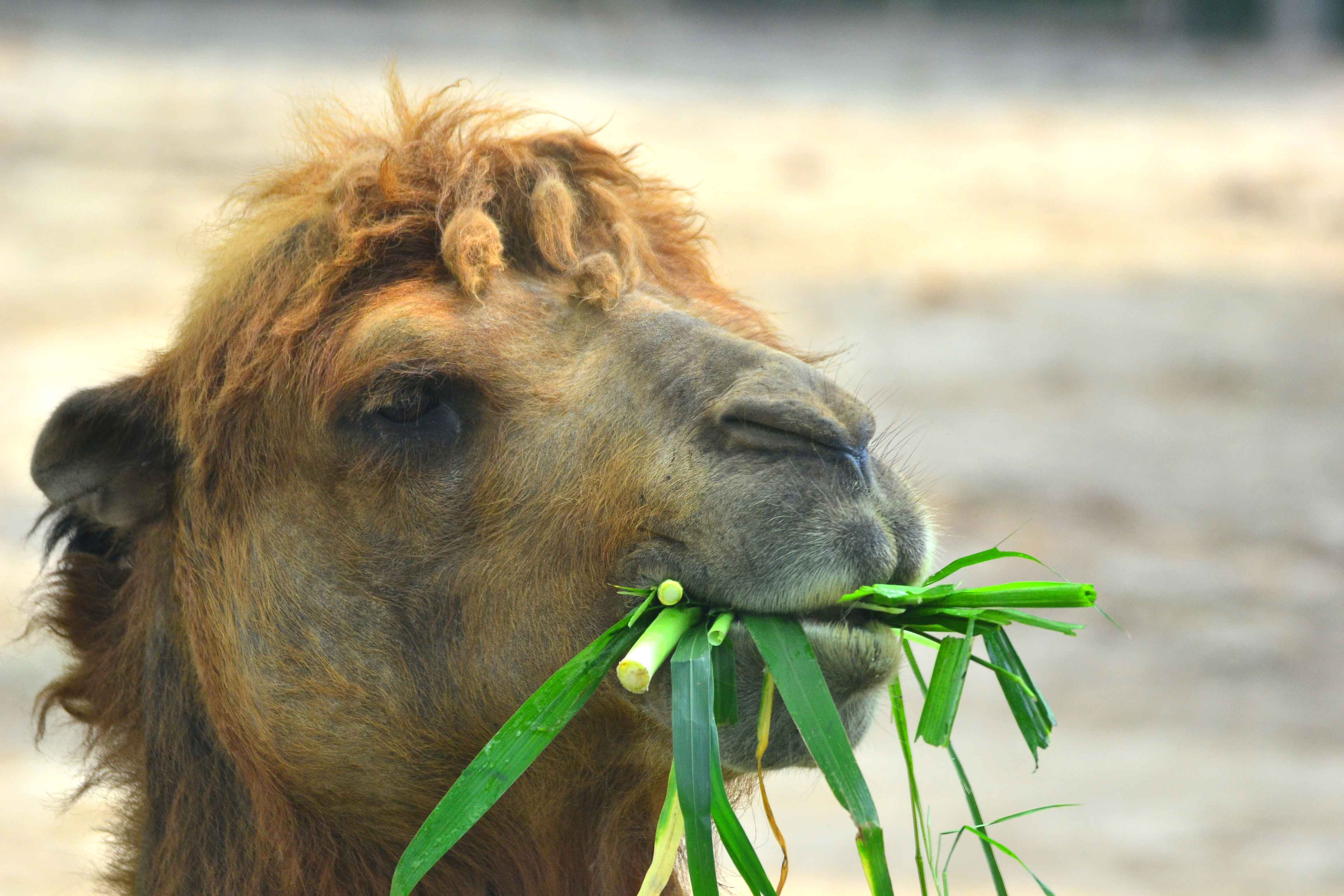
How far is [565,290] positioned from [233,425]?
90 cm

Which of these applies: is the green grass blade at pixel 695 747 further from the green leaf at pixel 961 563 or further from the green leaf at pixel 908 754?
the green leaf at pixel 961 563

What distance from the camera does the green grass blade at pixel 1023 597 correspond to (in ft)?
9.27

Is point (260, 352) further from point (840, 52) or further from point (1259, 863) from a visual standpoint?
point (840, 52)

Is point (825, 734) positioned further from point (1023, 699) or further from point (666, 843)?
point (1023, 699)

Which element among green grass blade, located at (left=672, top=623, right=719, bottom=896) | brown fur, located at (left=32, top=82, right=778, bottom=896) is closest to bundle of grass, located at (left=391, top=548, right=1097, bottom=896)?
green grass blade, located at (left=672, top=623, right=719, bottom=896)

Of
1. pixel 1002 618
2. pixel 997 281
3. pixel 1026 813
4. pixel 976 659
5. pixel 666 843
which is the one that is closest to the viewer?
pixel 1026 813

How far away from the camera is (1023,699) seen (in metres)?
3.13

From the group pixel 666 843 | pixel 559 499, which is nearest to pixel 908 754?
pixel 666 843

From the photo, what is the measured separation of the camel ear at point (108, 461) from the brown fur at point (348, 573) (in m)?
0.05

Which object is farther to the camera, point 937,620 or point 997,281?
point 997,281

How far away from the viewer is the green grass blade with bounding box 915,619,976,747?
2826 mm

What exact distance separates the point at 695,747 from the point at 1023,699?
0.78 meters

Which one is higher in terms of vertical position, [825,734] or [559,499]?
[559,499]

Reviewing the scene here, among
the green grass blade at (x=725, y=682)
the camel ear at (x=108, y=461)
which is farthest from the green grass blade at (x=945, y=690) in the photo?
the camel ear at (x=108, y=461)
